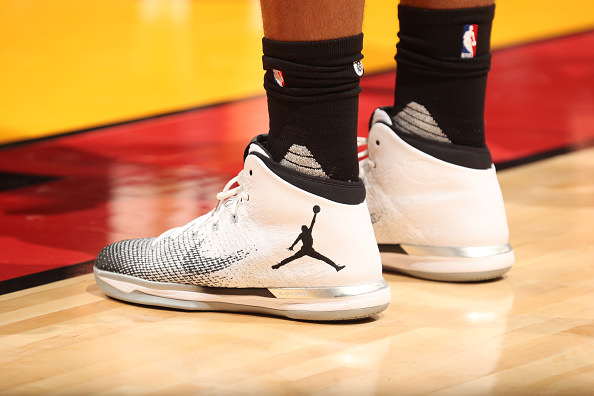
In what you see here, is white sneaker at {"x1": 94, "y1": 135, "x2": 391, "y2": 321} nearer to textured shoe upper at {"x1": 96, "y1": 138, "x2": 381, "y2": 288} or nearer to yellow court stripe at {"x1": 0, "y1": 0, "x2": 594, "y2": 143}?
textured shoe upper at {"x1": 96, "y1": 138, "x2": 381, "y2": 288}

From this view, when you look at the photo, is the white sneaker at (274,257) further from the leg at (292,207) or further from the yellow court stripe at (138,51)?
the yellow court stripe at (138,51)

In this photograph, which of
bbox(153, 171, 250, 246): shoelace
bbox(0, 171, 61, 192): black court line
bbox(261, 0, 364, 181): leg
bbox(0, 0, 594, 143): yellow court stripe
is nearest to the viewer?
bbox(261, 0, 364, 181): leg

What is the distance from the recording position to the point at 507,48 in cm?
374

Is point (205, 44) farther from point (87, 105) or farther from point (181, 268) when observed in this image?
point (181, 268)

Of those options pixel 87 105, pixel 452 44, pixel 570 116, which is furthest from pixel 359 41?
pixel 87 105

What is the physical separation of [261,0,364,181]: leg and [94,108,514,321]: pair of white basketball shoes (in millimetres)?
29

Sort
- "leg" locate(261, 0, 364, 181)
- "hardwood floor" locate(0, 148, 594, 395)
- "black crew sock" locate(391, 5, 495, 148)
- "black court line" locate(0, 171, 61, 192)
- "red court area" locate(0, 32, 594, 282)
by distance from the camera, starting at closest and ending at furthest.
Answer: "hardwood floor" locate(0, 148, 594, 395), "leg" locate(261, 0, 364, 181), "black crew sock" locate(391, 5, 495, 148), "red court area" locate(0, 32, 594, 282), "black court line" locate(0, 171, 61, 192)

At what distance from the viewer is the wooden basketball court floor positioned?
1.12m

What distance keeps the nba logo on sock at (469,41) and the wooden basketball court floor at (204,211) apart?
33 cm

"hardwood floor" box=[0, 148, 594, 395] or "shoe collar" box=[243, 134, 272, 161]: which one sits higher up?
"shoe collar" box=[243, 134, 272, 161]

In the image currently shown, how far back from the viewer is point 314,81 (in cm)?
122

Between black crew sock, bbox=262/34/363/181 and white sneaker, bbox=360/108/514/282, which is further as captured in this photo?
white sneaker, bbox=360/108/514/282

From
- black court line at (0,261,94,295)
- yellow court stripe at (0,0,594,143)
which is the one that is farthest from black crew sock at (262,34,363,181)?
yellow court stripe at (0,0,594,143)

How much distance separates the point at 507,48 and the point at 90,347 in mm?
2836
